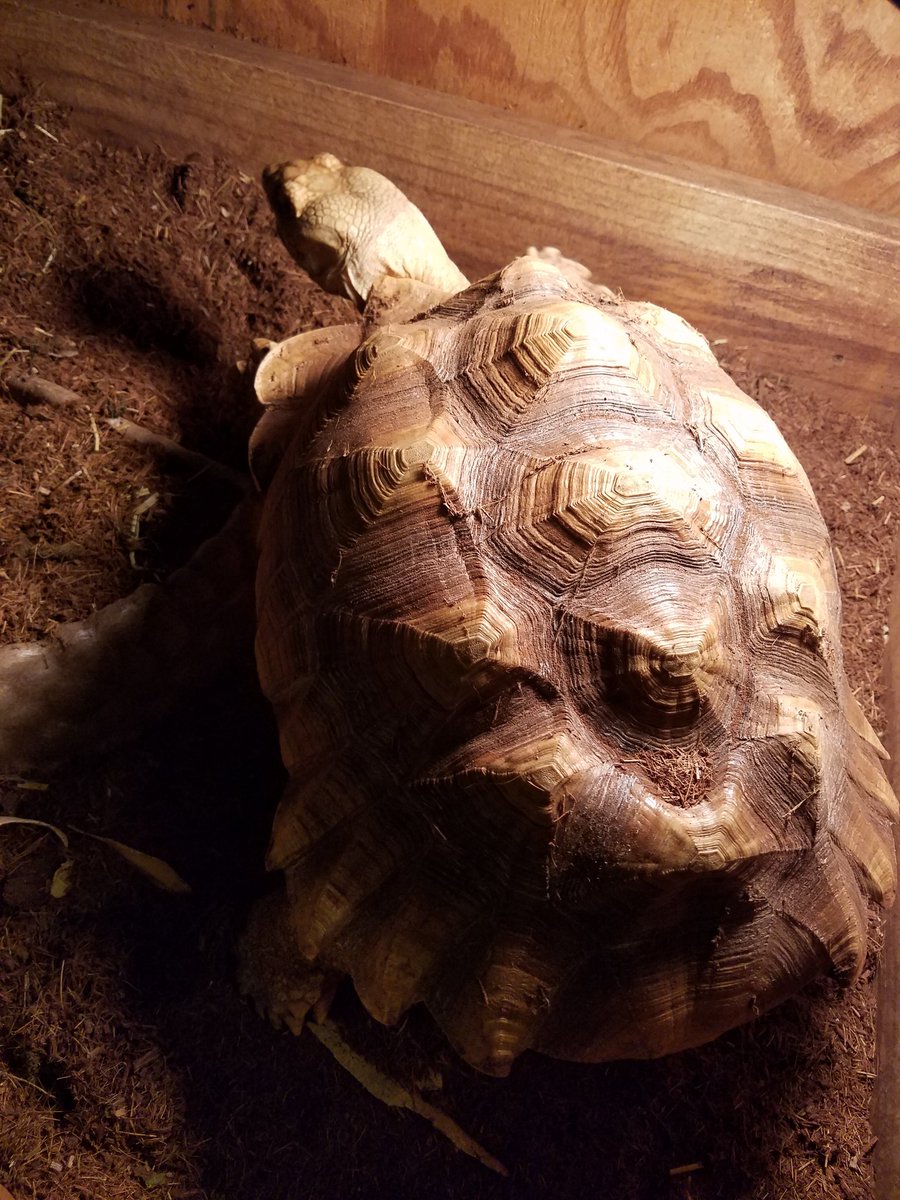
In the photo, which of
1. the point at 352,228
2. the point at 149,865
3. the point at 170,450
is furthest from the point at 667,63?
the point at 149,865

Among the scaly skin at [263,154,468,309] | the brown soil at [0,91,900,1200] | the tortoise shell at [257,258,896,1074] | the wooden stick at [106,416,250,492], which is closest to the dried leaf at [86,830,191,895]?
the brown soil at [0,91,900,1200]

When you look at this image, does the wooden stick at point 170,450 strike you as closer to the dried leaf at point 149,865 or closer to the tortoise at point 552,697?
the tortoise at point 552,697

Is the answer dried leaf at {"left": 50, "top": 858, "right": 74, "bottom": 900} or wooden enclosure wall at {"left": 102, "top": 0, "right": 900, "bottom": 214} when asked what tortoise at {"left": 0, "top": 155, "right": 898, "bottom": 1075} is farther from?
wooden enclosure wall at {"left": 102, "top": 0, "right": 900, "bottom": 214}

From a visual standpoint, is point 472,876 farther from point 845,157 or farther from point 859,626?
point 845,157

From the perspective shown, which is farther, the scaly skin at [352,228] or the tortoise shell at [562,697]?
the scaly skin at [352,228]

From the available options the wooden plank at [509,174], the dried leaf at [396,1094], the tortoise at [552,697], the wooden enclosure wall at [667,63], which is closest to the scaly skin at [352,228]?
the wooden plank at [509,174]
